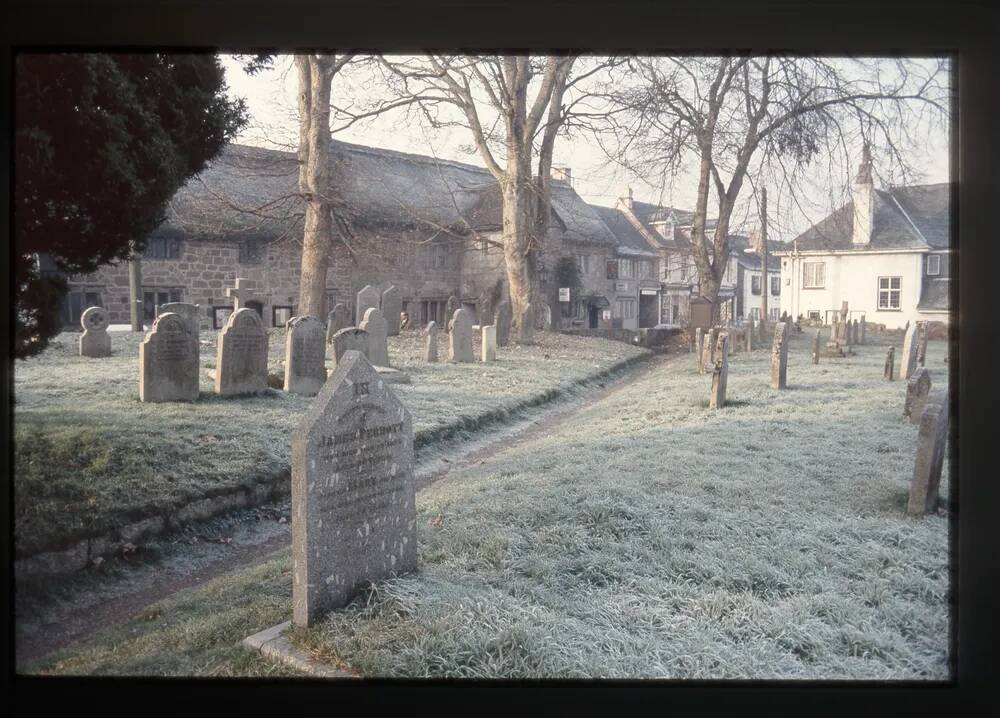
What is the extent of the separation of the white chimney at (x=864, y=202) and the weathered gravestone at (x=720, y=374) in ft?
3.08

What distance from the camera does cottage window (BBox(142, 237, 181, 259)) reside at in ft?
11.9

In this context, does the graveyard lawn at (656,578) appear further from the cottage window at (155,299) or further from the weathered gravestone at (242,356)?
the weathered gravestone at (242,356)

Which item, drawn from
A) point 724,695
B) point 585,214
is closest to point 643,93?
point 585,214

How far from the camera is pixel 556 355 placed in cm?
473

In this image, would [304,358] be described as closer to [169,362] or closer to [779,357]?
[169,362]

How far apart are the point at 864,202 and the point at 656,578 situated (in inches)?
86.6

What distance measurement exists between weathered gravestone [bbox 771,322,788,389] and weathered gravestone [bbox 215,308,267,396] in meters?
3.41

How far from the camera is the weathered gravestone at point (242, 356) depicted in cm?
505

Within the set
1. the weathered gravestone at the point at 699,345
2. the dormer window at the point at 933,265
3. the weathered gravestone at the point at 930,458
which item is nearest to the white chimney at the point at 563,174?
the weathered gravestone at the point at 699,345

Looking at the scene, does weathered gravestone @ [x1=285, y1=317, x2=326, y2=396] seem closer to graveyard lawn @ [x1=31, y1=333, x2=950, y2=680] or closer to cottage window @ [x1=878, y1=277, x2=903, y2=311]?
graveyard lawn @ [x1=31, y1=333, x2=950, y2=680]

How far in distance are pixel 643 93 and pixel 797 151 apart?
2.73 ft

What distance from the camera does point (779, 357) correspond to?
4.49m

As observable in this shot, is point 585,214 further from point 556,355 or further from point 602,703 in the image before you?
point 602,703

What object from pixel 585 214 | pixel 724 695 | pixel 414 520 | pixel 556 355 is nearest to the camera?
pixel 724 695
